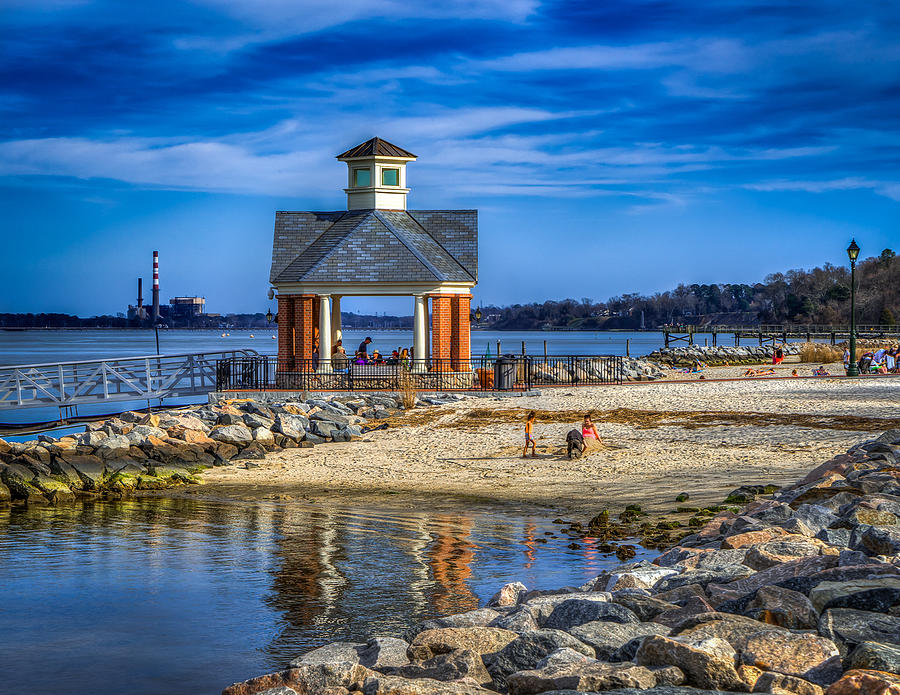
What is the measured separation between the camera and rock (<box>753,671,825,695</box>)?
5219 millimetres

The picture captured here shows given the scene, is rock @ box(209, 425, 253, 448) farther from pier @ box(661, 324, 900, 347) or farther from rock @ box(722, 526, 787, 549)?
pier @ box(661, 324, 900, 347)

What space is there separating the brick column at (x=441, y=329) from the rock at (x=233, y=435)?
10.7 metres

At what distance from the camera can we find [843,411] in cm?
2338

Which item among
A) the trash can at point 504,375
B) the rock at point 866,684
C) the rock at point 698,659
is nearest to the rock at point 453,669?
the rock at point 698,659

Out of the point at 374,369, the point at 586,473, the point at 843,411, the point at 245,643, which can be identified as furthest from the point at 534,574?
the point at 374,369

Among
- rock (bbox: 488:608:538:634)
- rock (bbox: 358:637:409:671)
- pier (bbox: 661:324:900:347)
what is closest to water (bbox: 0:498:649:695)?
rock (bbox: 358:637:409:671)

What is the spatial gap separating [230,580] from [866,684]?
7824 mm

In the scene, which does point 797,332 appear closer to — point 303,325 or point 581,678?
point 303,325

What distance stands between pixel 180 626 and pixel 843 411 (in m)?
18.3

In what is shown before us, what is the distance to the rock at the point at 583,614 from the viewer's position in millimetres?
7113

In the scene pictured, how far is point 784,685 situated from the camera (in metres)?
5.29

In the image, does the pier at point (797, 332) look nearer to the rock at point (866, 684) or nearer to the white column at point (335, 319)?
the white column at point (335, 319)

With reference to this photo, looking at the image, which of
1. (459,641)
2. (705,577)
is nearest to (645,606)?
(705,577)

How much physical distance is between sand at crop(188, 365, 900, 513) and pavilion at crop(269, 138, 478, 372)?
4.71 meters
